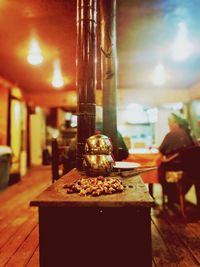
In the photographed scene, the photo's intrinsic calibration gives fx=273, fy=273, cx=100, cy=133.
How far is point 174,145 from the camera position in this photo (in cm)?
495

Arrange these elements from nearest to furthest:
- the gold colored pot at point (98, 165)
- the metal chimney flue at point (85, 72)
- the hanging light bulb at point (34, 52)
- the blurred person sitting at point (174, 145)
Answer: the gold colored pot at point (98, 165)
the metal chimney flue at point (85, 72)
the blurred person sitting at point (174, 145)
the hanging light bulb at point (34, 52)

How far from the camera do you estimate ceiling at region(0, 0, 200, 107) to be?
13.7 ft

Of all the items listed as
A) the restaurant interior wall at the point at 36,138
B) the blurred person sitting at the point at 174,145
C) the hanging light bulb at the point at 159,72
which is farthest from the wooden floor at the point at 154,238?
the restaurant interior wall at the point at 36,138

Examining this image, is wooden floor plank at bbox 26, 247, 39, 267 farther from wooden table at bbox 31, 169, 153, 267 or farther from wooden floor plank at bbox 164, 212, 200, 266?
wooden floor plank at bbox 164, 212, 200, 266

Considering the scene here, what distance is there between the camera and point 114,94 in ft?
14.1

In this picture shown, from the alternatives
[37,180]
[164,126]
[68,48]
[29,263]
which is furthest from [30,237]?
[164,126]

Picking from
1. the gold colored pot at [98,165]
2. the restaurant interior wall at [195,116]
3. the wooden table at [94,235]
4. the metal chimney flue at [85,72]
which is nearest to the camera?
the wooden table at [94,235]

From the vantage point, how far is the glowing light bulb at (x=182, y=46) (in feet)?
16.8

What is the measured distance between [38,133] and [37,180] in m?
4.72

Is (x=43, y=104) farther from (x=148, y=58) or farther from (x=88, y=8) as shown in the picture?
(x=88, y=8)

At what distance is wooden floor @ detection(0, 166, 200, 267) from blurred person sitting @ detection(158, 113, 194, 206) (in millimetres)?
738

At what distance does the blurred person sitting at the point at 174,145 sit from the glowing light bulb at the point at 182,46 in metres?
1.60

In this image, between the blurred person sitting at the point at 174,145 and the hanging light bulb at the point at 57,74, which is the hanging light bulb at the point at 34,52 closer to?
the hanging light bulb at the point at 57,74

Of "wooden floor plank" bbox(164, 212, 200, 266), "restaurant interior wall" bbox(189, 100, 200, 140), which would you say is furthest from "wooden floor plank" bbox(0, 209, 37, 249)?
"restaurant interior wall" bbox(189, 100, 200, 140)
